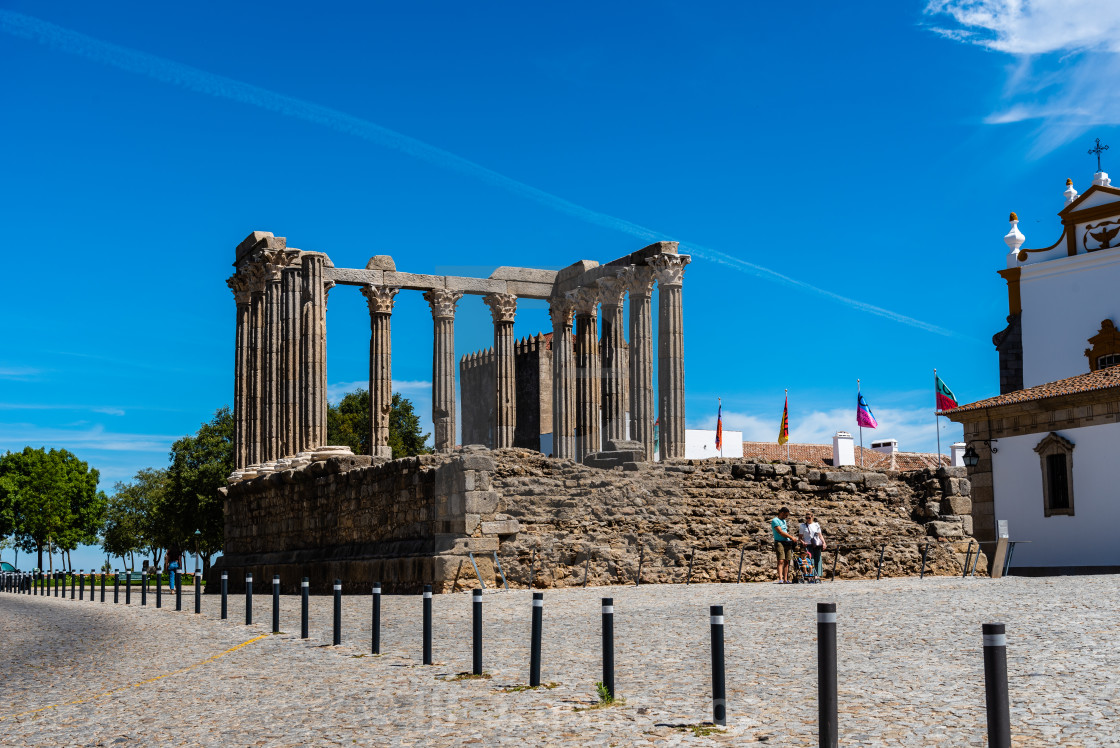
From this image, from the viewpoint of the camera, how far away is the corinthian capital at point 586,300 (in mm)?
38094

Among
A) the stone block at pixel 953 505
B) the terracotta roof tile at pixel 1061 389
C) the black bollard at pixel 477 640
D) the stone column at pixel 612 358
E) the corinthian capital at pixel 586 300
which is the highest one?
the corinthian capital at pixel 586 300

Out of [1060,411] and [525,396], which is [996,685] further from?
[525,396]

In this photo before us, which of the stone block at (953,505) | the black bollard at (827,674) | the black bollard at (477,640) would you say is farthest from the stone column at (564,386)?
the black bollard at (827,674)

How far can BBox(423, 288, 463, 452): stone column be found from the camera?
37909 mm

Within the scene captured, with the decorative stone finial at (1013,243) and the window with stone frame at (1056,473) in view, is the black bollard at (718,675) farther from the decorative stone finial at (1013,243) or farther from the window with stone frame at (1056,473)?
the decorative stone finial at (1013,243)

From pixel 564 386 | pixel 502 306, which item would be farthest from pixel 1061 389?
pixel 502 306

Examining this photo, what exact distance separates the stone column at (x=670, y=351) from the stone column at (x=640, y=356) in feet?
3.80

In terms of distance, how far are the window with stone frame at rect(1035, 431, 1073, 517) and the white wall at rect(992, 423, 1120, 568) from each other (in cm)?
16

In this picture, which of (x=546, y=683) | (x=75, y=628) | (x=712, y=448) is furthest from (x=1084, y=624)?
(x=712, y=448)

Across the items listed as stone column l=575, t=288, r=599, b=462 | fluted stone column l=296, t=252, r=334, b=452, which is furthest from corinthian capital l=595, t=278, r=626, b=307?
fluted stone column l=296, t=252, r=334, b=452

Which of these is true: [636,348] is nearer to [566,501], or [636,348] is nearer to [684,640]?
[566,501]

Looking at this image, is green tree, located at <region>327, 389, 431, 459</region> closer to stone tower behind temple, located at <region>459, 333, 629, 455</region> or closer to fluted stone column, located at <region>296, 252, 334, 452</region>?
stone tower behind temple, located at <region>459, 333, 629, 455</region>

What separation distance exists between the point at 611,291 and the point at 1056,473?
540 inches

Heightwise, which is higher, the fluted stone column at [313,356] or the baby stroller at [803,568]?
the fluted stone column at [313,356]
